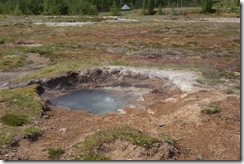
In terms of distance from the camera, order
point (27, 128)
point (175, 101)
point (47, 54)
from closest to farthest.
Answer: point (27, 128)
point (175, 101)
point (47, 54)

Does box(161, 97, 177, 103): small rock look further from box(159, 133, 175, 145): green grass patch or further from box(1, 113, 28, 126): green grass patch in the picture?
box(1, 113, 28, 126): green grass patch

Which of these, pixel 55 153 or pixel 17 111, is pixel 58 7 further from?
pixel 55 153

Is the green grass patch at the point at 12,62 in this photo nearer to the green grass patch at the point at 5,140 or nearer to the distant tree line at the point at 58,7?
the green grass patch at the point at 5,140

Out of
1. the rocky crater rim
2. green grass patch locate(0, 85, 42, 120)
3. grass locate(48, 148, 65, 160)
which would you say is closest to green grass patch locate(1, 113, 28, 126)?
green grass patch locate(0, 85, 42, 120)

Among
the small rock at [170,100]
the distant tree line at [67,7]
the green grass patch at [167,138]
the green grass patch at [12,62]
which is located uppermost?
the distant tree line at [67,7]

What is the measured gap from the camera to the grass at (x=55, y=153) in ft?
47.1

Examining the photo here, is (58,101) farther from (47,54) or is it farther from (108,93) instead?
(47,54)

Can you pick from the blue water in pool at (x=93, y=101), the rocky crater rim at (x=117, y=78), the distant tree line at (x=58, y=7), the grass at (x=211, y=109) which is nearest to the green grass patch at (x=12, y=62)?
the rocky crater rim at (x=117, y=78)

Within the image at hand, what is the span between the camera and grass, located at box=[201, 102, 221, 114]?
54.9 ft

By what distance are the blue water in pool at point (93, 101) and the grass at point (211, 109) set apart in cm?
712

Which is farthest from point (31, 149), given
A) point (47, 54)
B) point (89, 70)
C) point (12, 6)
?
point (12, 6)

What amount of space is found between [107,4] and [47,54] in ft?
433

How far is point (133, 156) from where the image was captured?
13.5m

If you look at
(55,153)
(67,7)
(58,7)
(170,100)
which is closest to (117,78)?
(170,100)
